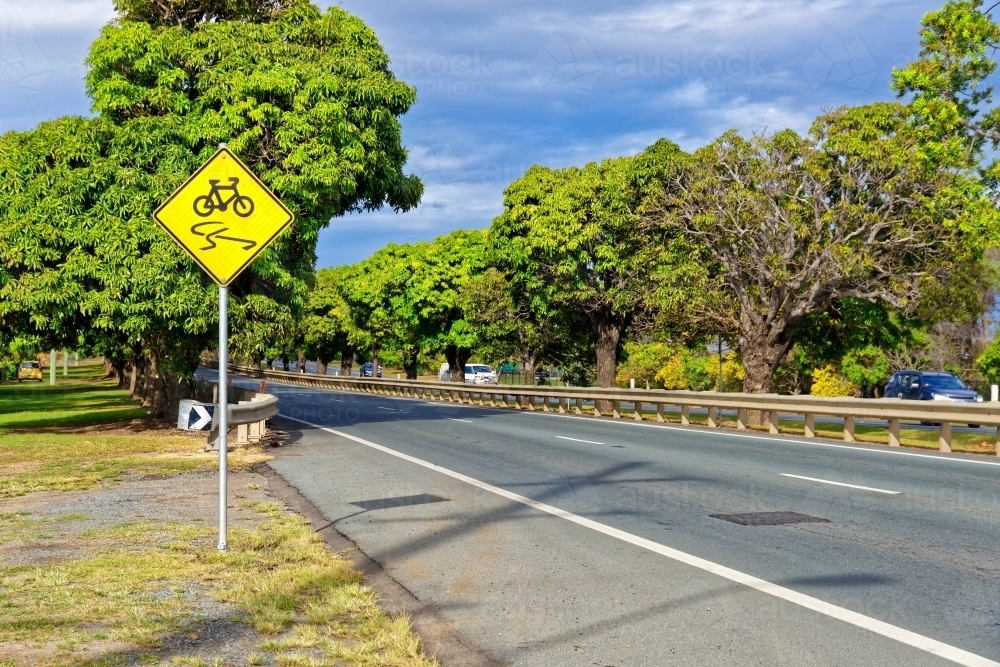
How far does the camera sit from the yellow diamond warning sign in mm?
8242

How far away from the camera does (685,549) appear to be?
7.79 meters

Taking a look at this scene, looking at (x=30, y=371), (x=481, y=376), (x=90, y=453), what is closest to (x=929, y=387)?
(x=90, y=453)

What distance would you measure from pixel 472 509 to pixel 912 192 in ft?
67.3

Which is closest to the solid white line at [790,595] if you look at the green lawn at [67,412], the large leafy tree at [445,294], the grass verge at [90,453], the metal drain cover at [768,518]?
the metal drain cover at [768,518]

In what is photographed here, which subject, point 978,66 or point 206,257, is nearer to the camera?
point 206,257

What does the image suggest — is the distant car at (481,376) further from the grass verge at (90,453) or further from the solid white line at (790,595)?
the solid white line at (790,595)

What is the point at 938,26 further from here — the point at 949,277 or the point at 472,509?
the point at 472,509

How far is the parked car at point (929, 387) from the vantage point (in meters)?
31.6

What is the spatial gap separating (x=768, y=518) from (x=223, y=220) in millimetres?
5712

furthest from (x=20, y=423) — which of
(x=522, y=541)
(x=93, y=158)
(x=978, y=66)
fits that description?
(x=978, y=66)

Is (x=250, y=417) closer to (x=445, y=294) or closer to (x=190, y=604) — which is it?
(x=190, y=604)

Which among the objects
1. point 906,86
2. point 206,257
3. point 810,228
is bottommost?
point 206,257

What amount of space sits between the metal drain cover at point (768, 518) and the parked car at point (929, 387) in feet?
79.7

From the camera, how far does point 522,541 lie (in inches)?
328
